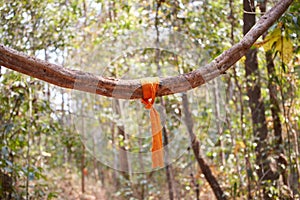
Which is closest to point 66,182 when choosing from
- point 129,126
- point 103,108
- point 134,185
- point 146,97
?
point 134,185

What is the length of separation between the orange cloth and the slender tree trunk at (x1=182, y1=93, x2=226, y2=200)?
1412 millimetres

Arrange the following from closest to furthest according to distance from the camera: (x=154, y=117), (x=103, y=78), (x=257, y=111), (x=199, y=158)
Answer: (x=103, y=78), (x=154, y=117), (x=257, y=111), (x=199, y=158)

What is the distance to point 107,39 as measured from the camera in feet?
11.6

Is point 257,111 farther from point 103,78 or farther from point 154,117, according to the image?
point 103,78

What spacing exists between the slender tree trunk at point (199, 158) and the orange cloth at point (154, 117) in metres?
1.41

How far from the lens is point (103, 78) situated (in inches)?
50.3

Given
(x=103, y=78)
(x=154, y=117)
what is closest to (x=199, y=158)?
(x=154, y=117)

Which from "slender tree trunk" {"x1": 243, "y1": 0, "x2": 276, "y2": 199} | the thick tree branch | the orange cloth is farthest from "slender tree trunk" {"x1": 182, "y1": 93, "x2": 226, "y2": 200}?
the thick tree branch

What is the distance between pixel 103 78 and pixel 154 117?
0.88 ft

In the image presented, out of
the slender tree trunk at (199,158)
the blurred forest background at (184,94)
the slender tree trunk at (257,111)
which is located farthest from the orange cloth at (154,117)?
the slender tree trunk at (199,158)

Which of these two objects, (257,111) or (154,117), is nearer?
(154,117)

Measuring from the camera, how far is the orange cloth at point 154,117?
131 cm

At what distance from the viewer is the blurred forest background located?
2.33 m

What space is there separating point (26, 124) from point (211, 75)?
4.90 ft
